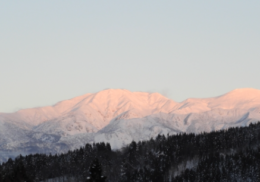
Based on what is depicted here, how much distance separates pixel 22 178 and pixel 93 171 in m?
42.3

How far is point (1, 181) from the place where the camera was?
144m

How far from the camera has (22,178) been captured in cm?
12256

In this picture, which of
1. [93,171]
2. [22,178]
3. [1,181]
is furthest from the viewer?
[1,181]

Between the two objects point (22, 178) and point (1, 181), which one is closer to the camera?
point (22, 178)

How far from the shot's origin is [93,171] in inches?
3302

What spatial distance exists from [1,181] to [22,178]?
22.8m

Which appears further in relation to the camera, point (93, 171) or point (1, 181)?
point (1, 181)

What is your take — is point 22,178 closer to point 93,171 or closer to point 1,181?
point 1,181

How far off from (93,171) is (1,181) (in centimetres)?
6510

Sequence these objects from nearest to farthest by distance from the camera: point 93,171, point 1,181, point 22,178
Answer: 1. point 93,171
2. point 22,178
3. point 1,181

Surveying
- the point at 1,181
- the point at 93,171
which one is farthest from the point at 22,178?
the point at 93,171
